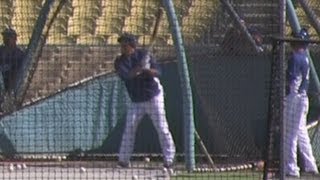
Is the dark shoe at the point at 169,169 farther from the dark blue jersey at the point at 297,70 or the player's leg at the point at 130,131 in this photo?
the dark blue jersey at the point at 297,70

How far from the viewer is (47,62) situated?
1908 cm

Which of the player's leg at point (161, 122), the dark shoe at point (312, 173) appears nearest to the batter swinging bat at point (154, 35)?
the player's leg at point (161, 122)

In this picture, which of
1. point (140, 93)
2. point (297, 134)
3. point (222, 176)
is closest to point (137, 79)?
point (140, 93)

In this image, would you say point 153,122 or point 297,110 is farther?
point 153,122

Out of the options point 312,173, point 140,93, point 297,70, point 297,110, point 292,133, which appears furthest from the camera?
point 140,93

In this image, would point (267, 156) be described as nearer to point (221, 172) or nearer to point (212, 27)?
point (221, 172)

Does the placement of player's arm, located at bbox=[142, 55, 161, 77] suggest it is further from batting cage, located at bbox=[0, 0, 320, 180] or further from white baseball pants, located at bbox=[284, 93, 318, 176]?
white baseball pants, located at bbox=[284, 93, 318, 176]

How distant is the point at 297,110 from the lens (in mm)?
15383

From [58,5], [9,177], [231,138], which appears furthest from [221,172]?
[58,5]

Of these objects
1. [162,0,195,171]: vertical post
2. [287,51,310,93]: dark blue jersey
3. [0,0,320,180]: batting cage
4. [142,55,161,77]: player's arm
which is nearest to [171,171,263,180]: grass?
[0,0,320,180]: batting cage

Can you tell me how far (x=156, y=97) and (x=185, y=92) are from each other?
42 centimetres

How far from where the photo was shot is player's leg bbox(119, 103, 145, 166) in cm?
1614

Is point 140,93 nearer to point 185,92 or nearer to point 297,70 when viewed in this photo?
point 185,92

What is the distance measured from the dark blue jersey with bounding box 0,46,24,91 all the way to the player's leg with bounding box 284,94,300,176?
160 inches
